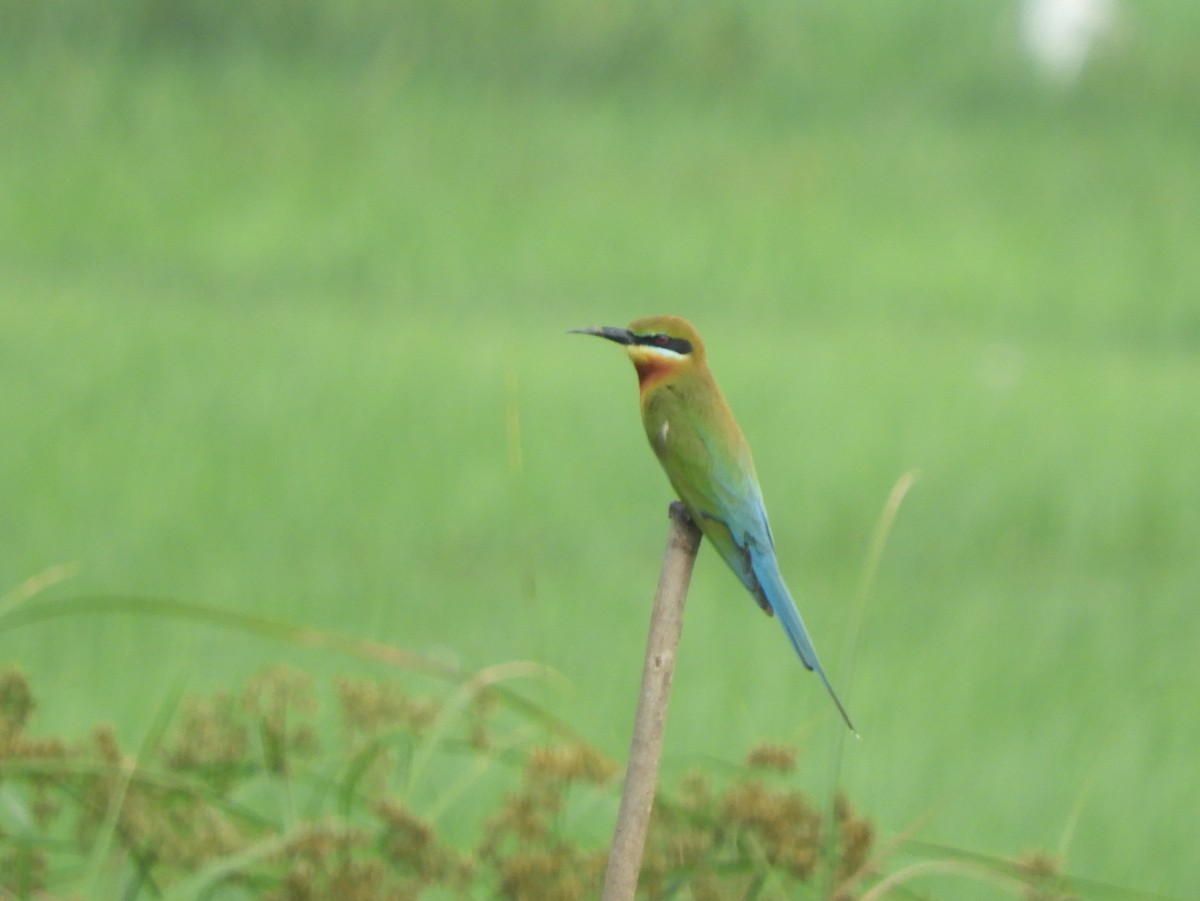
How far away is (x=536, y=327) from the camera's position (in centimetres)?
438

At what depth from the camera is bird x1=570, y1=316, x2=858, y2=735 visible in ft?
4.60

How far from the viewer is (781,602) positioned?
1.35 meters

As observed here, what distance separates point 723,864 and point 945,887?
1.09 metres

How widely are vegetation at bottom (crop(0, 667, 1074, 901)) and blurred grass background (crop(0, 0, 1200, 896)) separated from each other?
0.52m

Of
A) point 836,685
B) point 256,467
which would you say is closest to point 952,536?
point 836,685

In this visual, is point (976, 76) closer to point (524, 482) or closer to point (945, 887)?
point (524, 482)

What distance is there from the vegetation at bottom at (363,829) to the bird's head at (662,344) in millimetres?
371

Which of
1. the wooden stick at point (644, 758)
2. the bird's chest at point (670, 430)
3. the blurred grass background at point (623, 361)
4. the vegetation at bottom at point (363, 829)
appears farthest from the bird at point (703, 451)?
the blurred grass background at point (623, 361)

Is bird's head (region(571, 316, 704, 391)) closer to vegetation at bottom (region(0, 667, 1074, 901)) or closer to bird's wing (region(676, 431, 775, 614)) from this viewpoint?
bird's wing (region(676, 431, 775, 614))

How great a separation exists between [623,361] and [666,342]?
105 inches

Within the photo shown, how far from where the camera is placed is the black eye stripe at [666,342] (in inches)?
61.2

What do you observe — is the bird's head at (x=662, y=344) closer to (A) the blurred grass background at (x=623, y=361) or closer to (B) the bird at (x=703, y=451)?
(B) the bird at (x=703, y=451)

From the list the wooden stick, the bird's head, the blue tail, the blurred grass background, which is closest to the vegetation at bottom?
the blue tail

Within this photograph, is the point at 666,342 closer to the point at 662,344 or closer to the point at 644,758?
the point at 662,344
